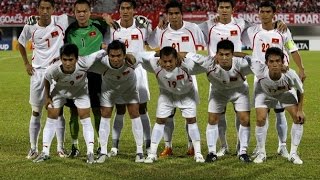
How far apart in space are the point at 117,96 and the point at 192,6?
39635 millimetres

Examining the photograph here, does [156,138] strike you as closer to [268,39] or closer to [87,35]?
[87,35]

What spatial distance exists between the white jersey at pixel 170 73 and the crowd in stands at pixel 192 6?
3851cm

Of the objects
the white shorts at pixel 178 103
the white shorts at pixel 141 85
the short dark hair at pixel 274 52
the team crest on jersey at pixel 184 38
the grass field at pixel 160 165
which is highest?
the team crest on jersey at pixel 184 38

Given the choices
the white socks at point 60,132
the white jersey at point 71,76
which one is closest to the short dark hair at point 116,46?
the white jersey at point 71,76

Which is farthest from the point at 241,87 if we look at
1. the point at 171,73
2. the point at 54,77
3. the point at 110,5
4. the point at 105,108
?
the point at 110,5

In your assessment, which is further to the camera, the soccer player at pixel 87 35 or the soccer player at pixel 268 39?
the soccer player at pixel 268 39

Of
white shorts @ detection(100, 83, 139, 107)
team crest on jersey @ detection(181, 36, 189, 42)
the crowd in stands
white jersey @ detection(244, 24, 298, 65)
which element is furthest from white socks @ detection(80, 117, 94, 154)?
the crowd in stands

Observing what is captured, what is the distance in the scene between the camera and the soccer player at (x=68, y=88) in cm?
934

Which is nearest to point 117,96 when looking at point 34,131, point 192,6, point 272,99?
point 34,131

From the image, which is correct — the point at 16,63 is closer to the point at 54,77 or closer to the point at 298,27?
the point at 298,27

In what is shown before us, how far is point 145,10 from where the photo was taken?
49.1 metres

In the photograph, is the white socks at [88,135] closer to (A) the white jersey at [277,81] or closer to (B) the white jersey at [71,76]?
(B) the white jersey at [71,76]

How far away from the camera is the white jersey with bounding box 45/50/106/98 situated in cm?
944

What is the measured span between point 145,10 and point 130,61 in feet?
131
